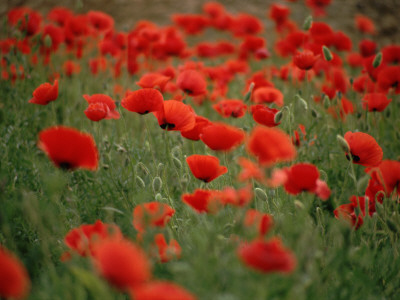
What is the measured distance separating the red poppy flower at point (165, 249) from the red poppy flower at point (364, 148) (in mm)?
719

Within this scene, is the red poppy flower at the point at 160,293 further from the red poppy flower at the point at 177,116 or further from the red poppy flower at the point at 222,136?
the red poppy flower at the point at 177,116

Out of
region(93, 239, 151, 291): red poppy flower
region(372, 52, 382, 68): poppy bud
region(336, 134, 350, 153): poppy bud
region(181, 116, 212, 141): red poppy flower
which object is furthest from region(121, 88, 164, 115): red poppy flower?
region(372, 52, 382, 68): poppy bud

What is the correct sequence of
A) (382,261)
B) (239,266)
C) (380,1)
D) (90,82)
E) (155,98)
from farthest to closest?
(380,1) < (90,82) < (155,98) < (382,261) < (239,266)

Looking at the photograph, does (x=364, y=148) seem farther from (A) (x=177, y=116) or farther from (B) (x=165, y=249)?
(B) (x=165, y=249)

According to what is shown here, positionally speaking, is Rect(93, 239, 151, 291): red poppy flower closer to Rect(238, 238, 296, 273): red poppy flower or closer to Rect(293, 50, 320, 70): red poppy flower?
Rect(238, 238, 296, 273): red poppy flower

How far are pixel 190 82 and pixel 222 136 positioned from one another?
27.9 inches

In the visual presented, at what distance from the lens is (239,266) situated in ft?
3.14

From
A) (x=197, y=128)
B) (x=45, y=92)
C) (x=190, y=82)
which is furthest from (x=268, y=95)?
(x=45, y=92)

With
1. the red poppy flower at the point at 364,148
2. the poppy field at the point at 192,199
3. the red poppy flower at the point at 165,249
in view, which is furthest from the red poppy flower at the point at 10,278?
the red poppy flower at the point at 364,148

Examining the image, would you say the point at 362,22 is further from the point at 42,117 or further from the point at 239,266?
the point at 239,266

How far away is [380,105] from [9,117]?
2.12 metres

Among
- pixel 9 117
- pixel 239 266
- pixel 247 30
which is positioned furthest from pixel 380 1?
pixel 239 266

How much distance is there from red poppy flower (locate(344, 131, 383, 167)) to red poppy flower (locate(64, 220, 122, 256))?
34.2 inches

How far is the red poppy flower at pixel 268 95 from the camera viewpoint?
2102 millimetres
